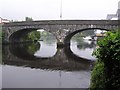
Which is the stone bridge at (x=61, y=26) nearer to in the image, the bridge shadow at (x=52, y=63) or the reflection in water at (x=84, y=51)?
the reflection in water at (x=84, y=51)

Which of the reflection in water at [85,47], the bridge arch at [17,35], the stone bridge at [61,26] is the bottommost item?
the reflection in water at [85,47]

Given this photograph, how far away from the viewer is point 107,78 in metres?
6.45

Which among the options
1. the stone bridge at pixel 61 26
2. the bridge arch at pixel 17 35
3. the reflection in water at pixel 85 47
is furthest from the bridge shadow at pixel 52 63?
the bridge arch at pixel 17 35

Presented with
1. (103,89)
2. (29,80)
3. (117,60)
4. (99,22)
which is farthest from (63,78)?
(99,22)

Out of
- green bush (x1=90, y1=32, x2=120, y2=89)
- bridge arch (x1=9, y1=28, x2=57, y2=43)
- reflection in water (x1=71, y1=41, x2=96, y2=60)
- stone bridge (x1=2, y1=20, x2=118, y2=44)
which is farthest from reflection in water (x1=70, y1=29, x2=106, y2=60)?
bridge arch (x1=9, y1=28, x2=57, y2=43)

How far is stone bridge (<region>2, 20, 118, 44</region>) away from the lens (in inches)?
1633

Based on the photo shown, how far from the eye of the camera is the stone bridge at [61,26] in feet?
136

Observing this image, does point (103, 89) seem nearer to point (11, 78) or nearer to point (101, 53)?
point (101, 53)

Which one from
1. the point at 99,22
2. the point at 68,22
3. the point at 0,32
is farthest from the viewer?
the point at 0,32

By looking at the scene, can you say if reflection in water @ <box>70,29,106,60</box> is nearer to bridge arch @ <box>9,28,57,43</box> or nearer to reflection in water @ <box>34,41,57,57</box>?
reflection in water @ <box>34,41,57,57</box>

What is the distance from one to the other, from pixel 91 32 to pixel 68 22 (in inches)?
3215

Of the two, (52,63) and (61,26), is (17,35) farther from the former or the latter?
(52,63)

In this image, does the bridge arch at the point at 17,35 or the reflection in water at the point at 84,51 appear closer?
the reflection in water at the point at 84,51

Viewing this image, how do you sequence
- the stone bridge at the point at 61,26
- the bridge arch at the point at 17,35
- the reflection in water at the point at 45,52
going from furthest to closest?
the bridge arch at the point at 17,35 → the stone bridge at the point at 61,26 → the reflection in water at the point at 45,52
